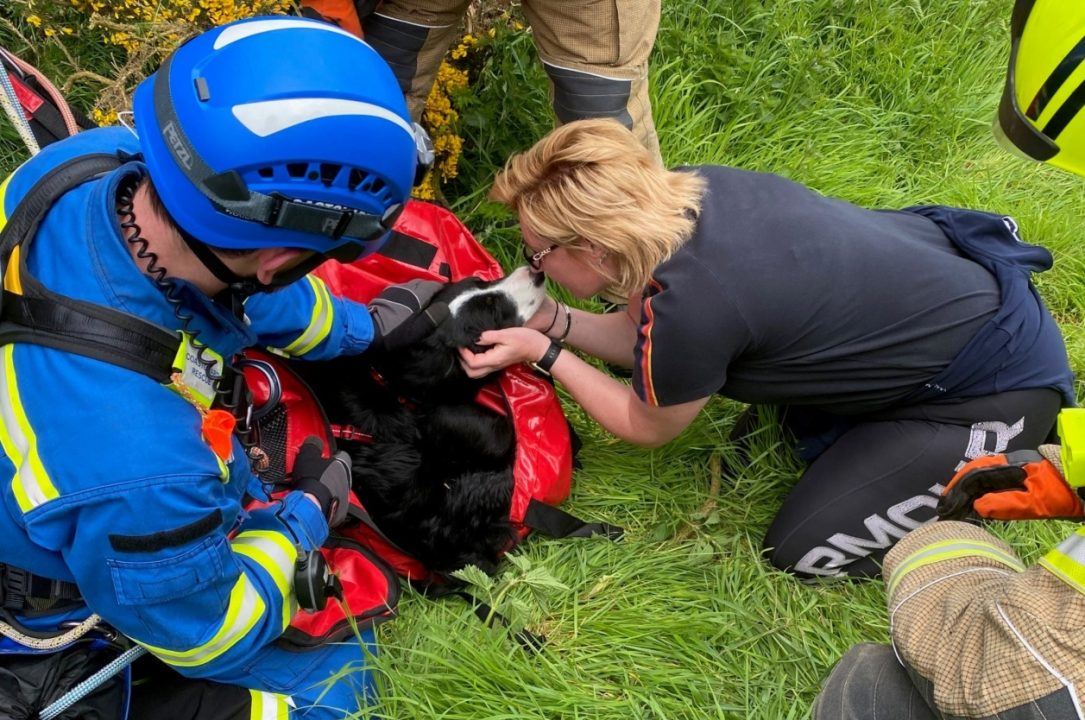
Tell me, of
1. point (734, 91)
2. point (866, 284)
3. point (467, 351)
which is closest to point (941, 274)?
point (866, 284)

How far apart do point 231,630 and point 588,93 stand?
208 cm

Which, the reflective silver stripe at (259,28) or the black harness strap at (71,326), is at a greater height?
the reflective silver stripe at (259,28)

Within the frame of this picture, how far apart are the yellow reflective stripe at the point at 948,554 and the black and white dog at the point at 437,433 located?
4.40ft

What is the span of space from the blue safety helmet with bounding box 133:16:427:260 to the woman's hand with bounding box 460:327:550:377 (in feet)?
3.79

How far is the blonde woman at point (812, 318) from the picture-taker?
209 centimetres

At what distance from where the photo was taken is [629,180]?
6.91ft

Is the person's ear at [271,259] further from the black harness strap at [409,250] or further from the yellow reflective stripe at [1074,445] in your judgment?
the yellow reflective stripe at [1074,445]

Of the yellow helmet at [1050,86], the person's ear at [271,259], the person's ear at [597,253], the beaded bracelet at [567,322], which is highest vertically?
the yellow helmet at [1050,86]

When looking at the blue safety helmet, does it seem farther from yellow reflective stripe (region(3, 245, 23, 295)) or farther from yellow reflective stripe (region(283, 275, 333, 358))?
yellow reflective stripe (region(283, 275, 333, 358))

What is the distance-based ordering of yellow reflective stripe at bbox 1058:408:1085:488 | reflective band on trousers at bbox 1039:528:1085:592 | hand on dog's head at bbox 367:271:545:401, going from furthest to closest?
1. hand on dog's head at bbox 367:271:545:401
2. yellow reflective stripe at bbox 1058:408:1085:488
3. reflective band on trousers at bbox 1039:528:1085:592

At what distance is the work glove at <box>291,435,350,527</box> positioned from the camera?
2.14m

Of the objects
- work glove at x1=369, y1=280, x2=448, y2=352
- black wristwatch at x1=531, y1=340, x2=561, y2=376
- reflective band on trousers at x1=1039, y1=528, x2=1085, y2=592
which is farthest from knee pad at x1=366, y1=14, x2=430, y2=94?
reflective band on trousers at x1=1039, y1=528, x2=1085, y2=592

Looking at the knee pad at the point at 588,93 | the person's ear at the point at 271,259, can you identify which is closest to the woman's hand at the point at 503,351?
the knee pad at the point at 588,93

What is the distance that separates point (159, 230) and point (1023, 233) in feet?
12.3
